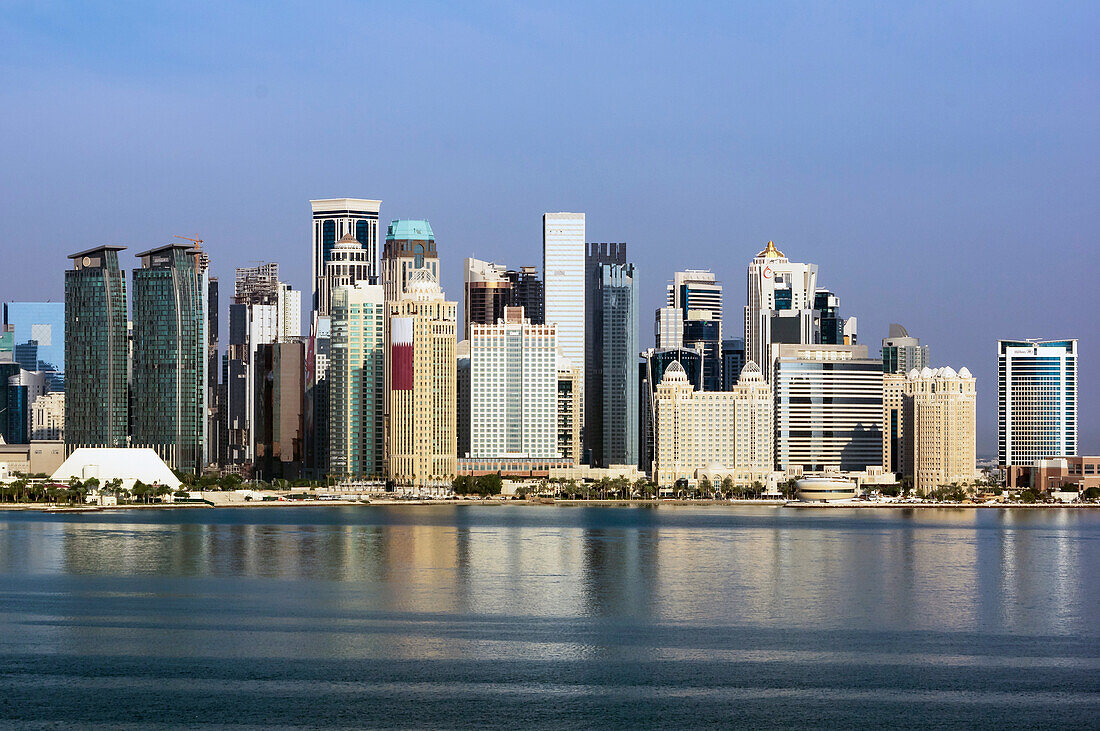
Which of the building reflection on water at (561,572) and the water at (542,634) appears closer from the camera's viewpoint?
the water at (542,634)

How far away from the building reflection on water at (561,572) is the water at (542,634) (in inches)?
12.8

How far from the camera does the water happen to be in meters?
51.3

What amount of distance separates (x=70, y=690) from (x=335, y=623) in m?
16.6

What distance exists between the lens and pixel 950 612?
74250 mm

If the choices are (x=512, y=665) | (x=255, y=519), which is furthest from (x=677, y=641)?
(x=255, y=519)

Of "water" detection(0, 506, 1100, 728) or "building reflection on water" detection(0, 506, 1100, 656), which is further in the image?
"building reflection on water" detection(0, 506, 1100, 656)

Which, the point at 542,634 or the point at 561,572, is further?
the point at 561,572

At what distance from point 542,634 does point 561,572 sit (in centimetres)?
2754

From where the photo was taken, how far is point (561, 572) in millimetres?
92938

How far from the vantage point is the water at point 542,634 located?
51344mm

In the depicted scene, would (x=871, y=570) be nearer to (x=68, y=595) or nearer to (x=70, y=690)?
(x=68, y=595)

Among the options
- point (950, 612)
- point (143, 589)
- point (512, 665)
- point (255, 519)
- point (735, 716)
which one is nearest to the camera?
point (735, 716)

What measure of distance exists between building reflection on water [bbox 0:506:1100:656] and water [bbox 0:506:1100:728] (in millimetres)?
324

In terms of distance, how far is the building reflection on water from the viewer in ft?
234
